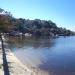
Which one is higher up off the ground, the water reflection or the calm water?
the calm water

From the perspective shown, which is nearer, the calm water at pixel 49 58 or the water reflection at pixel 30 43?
the calm water at pixel 49 58

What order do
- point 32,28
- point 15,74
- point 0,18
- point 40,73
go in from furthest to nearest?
point 32,28, point 0,18, point 40,73, point 15,74

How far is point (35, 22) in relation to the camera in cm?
18362

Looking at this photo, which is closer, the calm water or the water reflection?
the calm water

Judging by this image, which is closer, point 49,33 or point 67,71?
point 67,71

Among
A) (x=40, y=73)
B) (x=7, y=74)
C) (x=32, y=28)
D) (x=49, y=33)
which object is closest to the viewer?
(x=7, y=74)

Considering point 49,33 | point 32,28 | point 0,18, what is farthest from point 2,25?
point 49,33

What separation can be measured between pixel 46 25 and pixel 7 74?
176 metres

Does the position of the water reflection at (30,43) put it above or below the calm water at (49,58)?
below

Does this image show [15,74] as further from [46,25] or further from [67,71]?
[46,25]

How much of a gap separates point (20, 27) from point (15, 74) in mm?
133641

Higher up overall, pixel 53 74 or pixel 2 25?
pixel 2 25

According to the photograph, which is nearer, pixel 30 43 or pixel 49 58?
pixel 49 58

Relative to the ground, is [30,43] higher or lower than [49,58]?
lower
